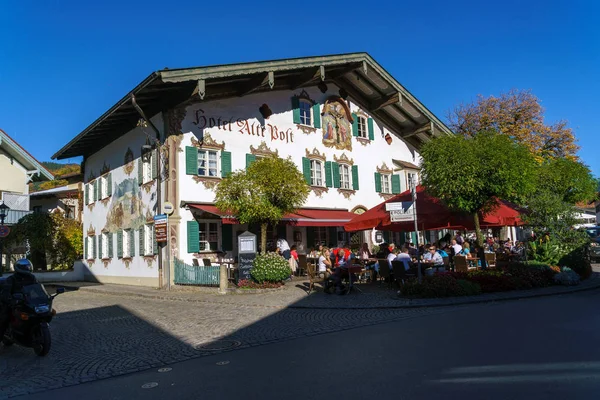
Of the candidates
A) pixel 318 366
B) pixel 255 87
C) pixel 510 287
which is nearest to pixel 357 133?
pixel 255 87

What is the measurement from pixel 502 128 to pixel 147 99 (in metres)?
27.0

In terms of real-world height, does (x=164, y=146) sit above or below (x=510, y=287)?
above

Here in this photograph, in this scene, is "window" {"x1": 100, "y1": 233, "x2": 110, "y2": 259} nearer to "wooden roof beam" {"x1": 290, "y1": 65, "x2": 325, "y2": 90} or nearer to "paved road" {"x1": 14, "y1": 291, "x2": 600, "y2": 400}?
"wooden roof beam" {"x1": 290, "y1": 65, "x2": 325, "y2": 90}

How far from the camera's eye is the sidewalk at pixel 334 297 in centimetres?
1144

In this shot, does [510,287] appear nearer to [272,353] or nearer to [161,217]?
[272,353]

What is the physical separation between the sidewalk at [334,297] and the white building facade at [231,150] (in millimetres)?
2476

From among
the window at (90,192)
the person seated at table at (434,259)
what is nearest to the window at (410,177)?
the person seated at table at (434,259)

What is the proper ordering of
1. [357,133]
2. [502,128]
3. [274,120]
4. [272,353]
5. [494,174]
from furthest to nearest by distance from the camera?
[502,128]
[357,133]
[274,120]
[494,174]
[272,353]

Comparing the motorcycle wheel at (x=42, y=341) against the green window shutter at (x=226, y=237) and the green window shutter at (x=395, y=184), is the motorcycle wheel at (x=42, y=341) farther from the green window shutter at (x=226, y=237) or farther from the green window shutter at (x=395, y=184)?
the green window shutter at (x=395, y=184)

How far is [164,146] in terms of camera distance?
694 inches

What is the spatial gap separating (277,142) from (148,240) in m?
6.48

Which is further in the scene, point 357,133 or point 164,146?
point 357,133

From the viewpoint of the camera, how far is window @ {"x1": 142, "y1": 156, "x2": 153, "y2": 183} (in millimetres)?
18750

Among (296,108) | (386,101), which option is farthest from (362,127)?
(296,108)
